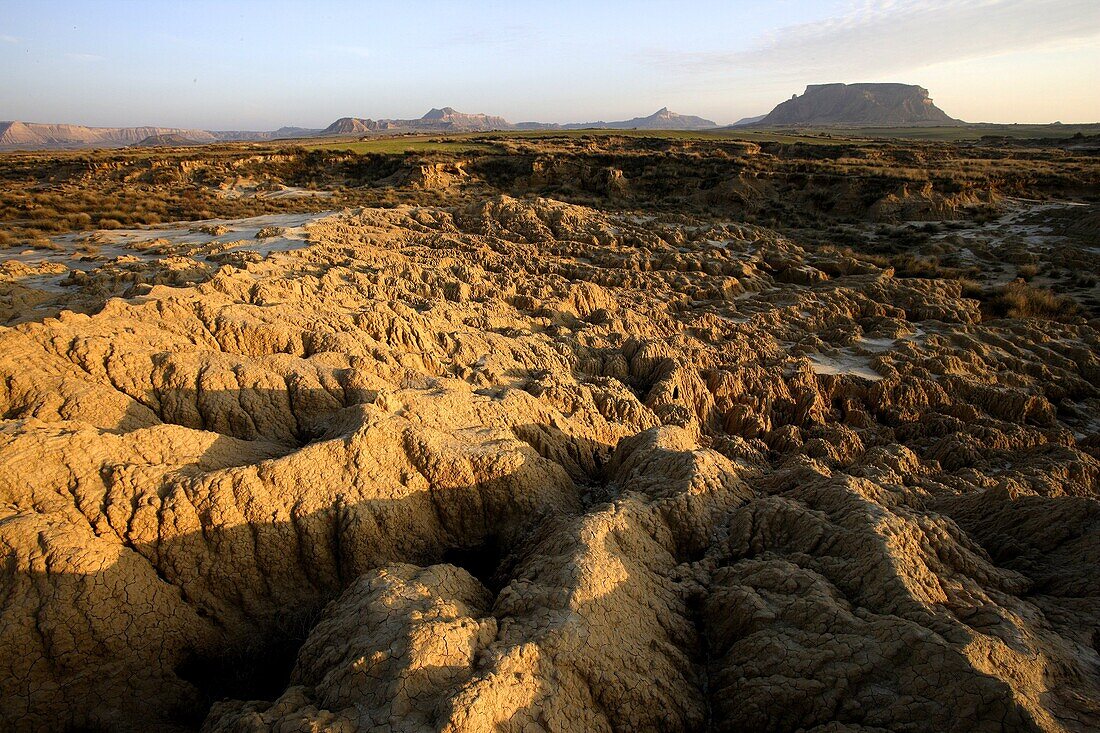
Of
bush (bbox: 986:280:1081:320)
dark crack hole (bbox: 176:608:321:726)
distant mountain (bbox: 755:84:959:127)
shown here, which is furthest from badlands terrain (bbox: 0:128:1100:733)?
distant mountain (bbox: 755:84:959:127)

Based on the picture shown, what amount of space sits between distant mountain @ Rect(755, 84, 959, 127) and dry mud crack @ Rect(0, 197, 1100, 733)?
183 meters

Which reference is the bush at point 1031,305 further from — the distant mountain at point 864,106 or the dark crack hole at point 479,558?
the distant mountain at point 864,106

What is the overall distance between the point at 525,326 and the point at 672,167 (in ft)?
97.0

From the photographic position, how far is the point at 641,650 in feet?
12.3

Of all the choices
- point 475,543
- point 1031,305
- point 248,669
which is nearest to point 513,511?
point 475,543

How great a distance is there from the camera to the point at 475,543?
17.8 feet

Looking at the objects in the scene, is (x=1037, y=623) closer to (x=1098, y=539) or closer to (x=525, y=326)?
(x=1098, y=539)

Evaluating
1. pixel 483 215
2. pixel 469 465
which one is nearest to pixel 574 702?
pixel 469 465

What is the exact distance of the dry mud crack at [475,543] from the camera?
10.7 ft

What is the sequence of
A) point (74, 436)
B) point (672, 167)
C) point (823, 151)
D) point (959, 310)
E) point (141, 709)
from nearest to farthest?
point (141, 709)
point (74, 436)
point (959, 310)
point (672, 167)
point (823, 151)

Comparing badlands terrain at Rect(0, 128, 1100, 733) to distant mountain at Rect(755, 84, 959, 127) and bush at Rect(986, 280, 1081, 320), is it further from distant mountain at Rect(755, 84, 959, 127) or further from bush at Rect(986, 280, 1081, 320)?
distant mountain at Rect(755, 84, 959, 127)

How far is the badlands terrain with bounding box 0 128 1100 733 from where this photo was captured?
131 inches

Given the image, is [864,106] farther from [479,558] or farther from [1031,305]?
[479,558]

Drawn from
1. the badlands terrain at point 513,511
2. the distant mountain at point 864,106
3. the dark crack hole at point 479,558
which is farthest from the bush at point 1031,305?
the distant mountain at point 864,106
